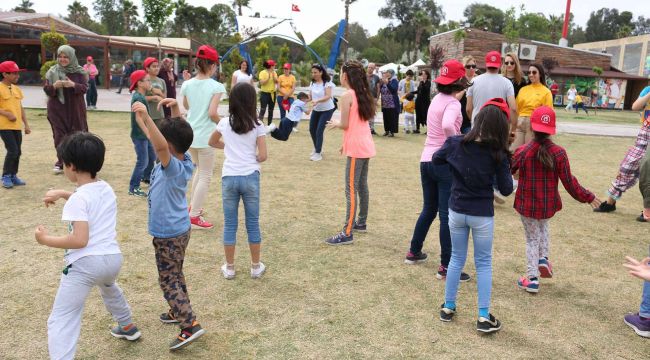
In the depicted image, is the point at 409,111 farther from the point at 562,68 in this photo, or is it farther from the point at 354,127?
the point at 562,68

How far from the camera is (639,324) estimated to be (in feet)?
11.7

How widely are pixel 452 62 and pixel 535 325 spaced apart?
218 cm

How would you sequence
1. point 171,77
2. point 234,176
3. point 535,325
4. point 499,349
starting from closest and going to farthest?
point 499,349, point 535,325, point 234,176, point 171,77

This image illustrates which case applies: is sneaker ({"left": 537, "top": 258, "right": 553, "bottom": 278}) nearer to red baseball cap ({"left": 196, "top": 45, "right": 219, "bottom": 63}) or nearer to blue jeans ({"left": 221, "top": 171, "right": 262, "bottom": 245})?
blue jeans ({"left": 221, "top": 171, "right": 262, "bottom": 245})

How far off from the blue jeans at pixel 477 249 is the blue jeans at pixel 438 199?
686 mm

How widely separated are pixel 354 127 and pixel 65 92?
466cm

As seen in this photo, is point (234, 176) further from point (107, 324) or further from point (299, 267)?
point (107, 324)

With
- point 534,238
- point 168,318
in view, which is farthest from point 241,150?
point 534,238

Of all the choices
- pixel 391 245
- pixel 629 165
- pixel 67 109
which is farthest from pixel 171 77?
pixel 629 165

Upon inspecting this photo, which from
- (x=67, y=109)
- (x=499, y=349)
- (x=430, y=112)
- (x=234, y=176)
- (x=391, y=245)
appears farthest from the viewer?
(x=67, y=109)

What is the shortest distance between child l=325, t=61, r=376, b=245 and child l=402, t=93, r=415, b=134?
33.0 feet

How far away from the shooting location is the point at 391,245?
525cm

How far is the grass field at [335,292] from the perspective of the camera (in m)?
3.25

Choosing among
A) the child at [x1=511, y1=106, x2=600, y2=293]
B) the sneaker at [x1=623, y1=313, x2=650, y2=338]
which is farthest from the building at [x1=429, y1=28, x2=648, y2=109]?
the sneaker at [x1=623, y1=313, x2=650, y2=338]
